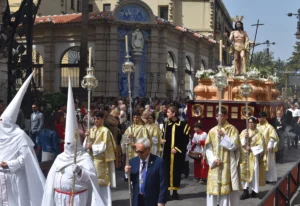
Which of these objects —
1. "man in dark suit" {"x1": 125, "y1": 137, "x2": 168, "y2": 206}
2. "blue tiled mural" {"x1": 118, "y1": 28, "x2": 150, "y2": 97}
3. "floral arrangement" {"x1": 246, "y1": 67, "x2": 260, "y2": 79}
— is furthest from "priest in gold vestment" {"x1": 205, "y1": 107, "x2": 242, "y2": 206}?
"blue tiled mural" {"x1": 118, "y1": 28, "x2": 150, "y2": 97}

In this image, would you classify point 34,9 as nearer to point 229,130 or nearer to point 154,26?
point 229,130

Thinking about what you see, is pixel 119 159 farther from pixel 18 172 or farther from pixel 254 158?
pixel 18 172

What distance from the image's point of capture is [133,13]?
91.8ft

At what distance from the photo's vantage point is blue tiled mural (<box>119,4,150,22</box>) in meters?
27.7

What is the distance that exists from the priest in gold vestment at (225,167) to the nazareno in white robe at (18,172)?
261cm

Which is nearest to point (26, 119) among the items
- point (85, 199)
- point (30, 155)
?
point (30, 155)

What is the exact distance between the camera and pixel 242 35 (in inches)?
576

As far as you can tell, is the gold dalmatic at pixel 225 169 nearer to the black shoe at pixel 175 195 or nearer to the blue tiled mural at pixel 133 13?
the black shoe at pixel 175 195

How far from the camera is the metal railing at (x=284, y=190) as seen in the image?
652cm

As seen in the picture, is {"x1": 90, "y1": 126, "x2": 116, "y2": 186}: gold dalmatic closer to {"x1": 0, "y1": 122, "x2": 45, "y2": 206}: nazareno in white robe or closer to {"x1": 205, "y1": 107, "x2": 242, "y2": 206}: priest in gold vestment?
{"x1": 0, "y1": 122, "x2": 45, "y2": 206}: nazareno in white robe

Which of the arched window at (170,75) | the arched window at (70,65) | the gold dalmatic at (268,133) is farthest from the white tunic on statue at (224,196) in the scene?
the arched window at (170,75)

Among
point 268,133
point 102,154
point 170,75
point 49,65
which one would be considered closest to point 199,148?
point 268,133

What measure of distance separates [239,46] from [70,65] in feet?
51.8

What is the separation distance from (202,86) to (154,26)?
13.5m
